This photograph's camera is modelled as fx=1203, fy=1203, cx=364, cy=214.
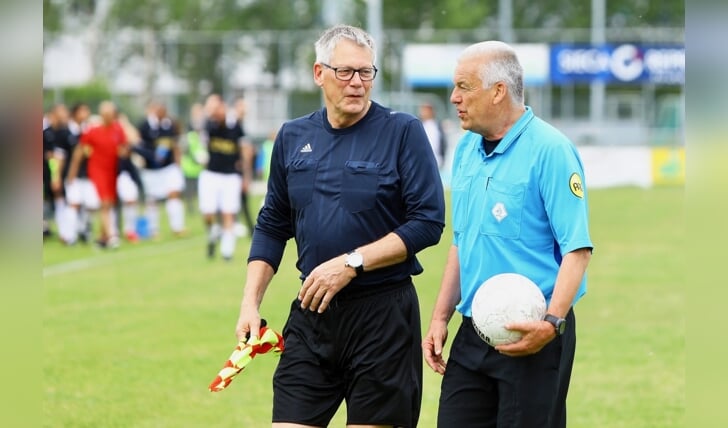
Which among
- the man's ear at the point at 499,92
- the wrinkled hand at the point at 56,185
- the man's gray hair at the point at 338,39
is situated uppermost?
the man's gray hair at the point at 338,39

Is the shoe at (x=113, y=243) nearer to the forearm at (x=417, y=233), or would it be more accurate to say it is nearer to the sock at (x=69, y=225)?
the sock at (x=69, y=225)

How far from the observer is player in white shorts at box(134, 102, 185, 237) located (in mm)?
22453

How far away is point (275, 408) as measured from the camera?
5.30 meters

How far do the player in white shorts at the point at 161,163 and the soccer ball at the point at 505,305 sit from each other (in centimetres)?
1787

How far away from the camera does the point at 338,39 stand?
5.19 m

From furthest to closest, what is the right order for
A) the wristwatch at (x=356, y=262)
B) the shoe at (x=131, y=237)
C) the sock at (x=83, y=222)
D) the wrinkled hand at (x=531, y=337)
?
the sock at (x=83, y=222), the shoe at (x=131, y=237), the wristwatch at (x=356, y=262), the wrinkled hand at (x=531, y=337)

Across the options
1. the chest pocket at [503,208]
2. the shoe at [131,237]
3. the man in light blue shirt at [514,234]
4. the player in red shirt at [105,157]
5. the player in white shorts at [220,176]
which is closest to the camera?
the man in light blue shirt at [514,234]

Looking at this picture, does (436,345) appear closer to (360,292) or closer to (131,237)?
(360,292)

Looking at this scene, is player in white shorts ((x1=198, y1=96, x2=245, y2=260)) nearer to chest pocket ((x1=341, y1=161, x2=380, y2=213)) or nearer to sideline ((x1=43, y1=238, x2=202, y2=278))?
sideline ((x1=43, y1=238, x2=202, y2=278))

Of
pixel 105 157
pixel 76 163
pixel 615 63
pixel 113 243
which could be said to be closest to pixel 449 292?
pixel 113 243

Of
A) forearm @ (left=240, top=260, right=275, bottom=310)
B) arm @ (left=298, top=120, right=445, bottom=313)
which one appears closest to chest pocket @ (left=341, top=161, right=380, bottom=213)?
arm @ (left=298, top=120, right=445, bottom=313)

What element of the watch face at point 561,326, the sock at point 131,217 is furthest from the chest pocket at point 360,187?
the sock at point 131,217

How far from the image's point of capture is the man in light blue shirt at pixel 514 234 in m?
4.82

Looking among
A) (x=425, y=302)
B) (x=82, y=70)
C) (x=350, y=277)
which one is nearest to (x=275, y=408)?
(x=350, y=277)
